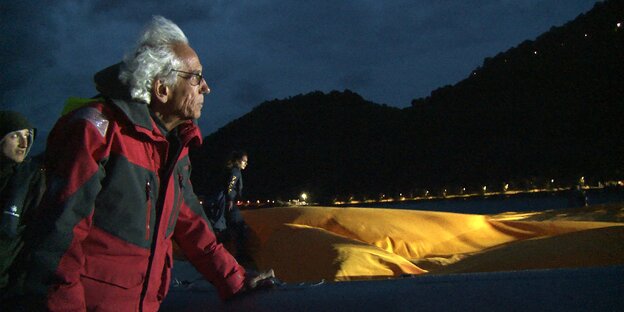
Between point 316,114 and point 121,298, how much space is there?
89.7ft

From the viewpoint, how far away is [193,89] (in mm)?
1273

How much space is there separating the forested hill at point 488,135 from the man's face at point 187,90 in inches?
370

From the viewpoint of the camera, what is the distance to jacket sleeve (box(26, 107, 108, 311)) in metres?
0.81

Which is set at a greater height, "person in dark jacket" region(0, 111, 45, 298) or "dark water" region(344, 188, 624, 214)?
"person in dark jacket" region(0, 111, 45, 298)

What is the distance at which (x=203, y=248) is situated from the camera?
4.50 ft

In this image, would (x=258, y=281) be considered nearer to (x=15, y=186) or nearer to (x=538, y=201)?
(x=15, y=186)

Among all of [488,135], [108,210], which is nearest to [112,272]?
[108,210]

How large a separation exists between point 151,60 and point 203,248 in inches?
23.4

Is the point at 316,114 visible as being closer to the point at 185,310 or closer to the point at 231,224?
the point at 231,224

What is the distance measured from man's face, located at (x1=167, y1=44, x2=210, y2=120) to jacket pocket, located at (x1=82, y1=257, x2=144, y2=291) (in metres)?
0.46

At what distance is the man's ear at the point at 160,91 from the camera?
1231 mm

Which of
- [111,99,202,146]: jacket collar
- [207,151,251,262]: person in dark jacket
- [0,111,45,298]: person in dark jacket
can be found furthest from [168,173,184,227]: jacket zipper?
[207,151,251,262]: person in dark jacket

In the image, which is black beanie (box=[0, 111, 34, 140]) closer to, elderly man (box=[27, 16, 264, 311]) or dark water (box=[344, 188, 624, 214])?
elderly man (box=[27, 16, 264, 311])

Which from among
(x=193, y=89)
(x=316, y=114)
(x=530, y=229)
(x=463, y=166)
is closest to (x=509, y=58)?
(x=463, y=166)
